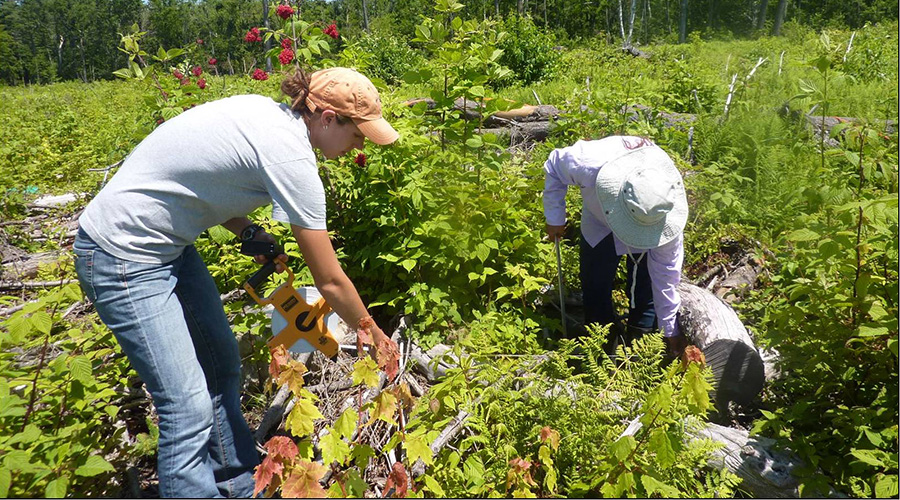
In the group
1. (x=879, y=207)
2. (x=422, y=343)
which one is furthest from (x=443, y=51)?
(x=879, y=207)

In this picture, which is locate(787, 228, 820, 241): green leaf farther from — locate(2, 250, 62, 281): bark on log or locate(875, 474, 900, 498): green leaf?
locate(2, 250, 62, 281): bark on log

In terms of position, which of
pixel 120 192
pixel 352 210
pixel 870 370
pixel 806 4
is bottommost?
pixel 806 4

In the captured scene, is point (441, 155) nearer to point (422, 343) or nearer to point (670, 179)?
point (422, 343)

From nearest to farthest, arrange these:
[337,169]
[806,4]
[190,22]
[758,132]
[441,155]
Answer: [441,155]
[337,169]
[758,132]
[806,4]
[190,22]

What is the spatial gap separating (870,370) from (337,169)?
9.23 feet

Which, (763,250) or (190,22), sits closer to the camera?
(763,250)

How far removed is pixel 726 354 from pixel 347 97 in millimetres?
2116

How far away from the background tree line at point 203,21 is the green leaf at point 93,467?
1157 inches

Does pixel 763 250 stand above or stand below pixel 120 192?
below

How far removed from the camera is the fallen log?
2.07 meters

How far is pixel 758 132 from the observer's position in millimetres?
4996

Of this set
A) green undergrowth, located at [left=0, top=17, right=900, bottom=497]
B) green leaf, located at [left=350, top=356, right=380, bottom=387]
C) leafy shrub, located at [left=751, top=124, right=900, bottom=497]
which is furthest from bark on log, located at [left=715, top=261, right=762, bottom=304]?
green leaf, located at [left=350, top=356, right=380, bottom=387]

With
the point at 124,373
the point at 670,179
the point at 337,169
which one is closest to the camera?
the point at 670,179

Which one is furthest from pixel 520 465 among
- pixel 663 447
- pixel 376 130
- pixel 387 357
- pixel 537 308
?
pixel 537 308
